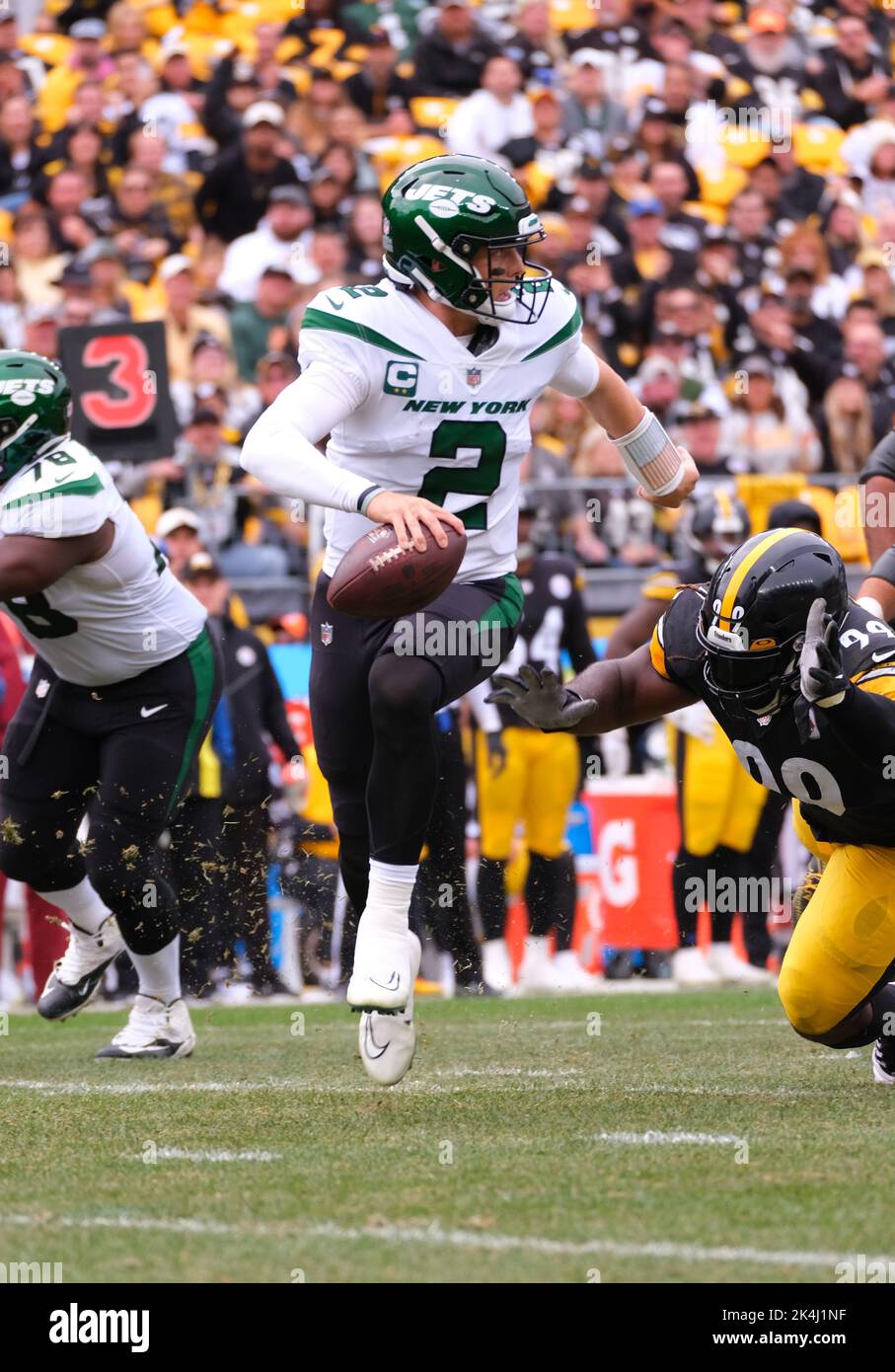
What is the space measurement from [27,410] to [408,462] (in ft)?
4.35

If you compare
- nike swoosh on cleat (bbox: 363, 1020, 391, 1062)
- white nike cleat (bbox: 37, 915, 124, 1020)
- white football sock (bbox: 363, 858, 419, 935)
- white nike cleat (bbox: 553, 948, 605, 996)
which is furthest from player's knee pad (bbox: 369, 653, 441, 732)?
white nike cleat (bbox: 553, 948, 605, 996)

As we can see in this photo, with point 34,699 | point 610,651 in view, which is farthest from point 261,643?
point 34,699

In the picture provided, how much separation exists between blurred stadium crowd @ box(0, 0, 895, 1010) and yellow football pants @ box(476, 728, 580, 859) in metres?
0.75

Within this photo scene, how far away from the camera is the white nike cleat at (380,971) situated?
464 centimetres

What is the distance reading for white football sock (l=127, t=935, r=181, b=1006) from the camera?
623 centimetres

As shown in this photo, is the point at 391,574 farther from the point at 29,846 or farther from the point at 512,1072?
the point at 29,846

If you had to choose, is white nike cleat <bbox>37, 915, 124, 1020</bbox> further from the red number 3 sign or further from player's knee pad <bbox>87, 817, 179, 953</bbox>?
the red number 3 sign

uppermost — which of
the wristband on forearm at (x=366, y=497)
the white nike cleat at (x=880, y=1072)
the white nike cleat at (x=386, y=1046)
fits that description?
the wristband on forearm at (x=366, y=497)

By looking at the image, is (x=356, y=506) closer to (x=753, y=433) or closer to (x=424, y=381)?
(x=424, y=381)

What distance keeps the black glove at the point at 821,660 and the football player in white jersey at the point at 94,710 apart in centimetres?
220

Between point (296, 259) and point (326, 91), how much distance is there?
171 centimetres

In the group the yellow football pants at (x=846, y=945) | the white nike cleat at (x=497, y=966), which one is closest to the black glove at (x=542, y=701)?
the yellow football pants at (x=846, y=945)

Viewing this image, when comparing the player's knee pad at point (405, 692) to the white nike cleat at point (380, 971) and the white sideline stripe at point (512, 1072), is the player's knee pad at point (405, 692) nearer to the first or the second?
the white nike cleat at point (380, 971)

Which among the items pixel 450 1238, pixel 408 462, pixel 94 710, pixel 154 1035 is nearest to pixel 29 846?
pixel 94 710
